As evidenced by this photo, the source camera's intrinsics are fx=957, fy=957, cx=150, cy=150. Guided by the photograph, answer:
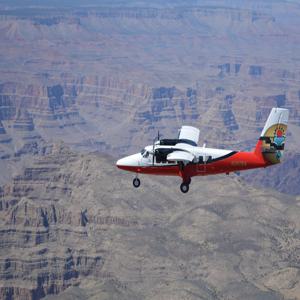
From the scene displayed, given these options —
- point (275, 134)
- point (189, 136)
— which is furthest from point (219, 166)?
point (189, 136)

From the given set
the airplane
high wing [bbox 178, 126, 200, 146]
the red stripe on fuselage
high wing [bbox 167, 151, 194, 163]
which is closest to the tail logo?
the airplane

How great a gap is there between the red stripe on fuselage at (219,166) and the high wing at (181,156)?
114 inches

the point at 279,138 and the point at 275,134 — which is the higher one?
the point at 275,134

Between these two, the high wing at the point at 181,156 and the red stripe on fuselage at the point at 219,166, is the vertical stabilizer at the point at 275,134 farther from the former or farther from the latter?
the high wing at the point at 181,156

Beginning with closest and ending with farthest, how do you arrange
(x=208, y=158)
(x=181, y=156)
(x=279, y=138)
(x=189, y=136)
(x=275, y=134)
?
(x=181, y=156), (x=279, y=138), (x=275, y=134), (x=208, y=158), (x=189, y=136)

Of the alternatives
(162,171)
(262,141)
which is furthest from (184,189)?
(262,141)

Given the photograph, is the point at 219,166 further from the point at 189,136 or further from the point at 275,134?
the point at 189,136

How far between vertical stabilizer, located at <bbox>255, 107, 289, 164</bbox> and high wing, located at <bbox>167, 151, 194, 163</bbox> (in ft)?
30.9

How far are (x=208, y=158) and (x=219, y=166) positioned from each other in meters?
1.73

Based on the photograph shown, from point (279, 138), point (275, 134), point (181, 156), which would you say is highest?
point (275, 134)

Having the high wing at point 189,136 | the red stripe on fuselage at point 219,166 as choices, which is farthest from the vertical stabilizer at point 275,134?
the high wing at point 189,136

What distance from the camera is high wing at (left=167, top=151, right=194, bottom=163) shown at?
369ft

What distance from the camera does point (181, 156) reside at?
11356 centimetres

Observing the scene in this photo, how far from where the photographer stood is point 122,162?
120 metres
